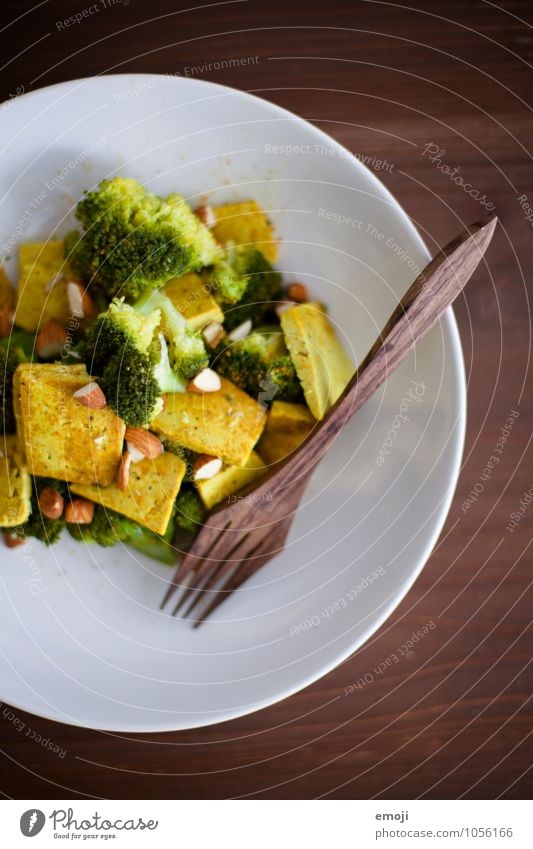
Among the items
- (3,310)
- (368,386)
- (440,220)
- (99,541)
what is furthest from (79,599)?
(440,220)

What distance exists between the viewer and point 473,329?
1.45 metres

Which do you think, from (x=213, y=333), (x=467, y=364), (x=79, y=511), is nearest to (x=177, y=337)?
(x=213, y=333)

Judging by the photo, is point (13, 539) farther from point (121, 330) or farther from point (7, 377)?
point (121, 330)

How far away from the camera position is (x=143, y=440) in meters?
1.25

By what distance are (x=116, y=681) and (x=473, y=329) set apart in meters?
1.05

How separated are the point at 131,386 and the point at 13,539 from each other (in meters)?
0.43

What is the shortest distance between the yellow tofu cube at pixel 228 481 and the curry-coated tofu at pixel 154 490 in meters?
0.06

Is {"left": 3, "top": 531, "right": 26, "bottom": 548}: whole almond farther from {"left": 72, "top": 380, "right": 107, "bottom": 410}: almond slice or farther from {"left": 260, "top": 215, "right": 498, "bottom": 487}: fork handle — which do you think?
{"left": 260, "top": 215, "right": 498, "bottom": 487}: fork handle

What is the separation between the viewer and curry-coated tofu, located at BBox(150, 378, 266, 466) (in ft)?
4.10

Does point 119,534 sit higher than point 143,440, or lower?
lower
